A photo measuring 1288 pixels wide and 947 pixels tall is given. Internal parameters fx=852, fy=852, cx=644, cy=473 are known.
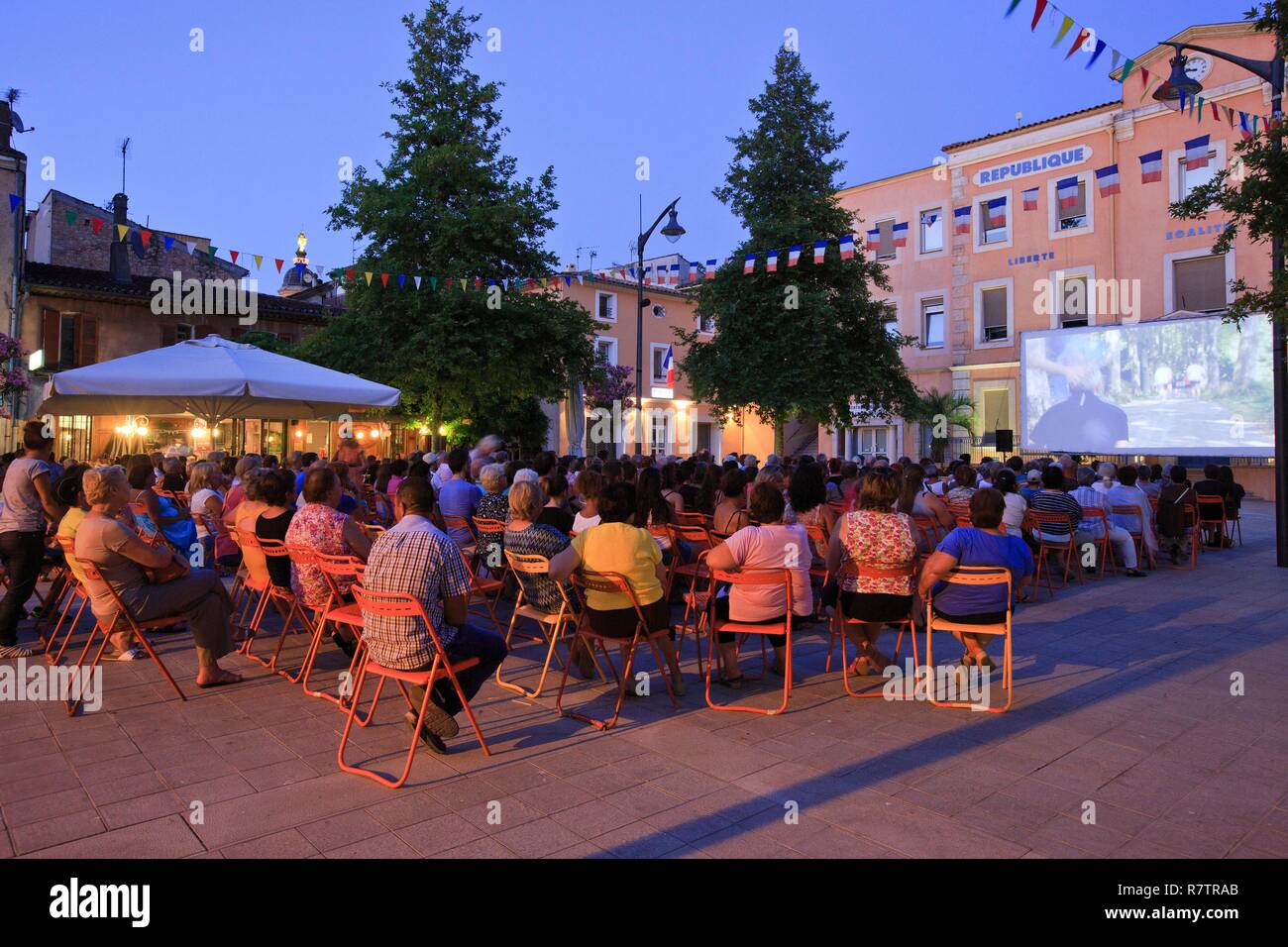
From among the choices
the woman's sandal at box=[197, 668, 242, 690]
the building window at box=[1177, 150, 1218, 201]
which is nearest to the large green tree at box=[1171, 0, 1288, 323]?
the woman's sandal at box=[197, 668, 242, 690]

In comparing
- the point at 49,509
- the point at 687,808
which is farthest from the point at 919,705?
the point at 49,509

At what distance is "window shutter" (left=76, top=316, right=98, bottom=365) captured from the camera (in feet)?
81.5

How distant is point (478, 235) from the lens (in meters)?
17.0

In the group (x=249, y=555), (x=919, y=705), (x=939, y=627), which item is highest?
(x=249, y=555)

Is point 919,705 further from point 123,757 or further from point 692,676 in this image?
point 123,757

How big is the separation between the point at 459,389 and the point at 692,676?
12.7 m

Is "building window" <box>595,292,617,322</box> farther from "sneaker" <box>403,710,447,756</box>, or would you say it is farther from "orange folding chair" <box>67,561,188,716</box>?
"sneaker" <box>403,710,447,756</box>

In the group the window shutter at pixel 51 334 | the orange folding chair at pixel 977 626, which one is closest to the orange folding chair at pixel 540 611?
the orange folding chair at pixel 977 626

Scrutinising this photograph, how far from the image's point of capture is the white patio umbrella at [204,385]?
853 cm

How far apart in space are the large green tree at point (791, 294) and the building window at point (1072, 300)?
8205 mm

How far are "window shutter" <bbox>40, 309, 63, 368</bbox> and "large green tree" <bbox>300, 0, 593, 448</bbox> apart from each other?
11087 millimetres

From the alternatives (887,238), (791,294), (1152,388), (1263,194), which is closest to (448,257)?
(791,294)

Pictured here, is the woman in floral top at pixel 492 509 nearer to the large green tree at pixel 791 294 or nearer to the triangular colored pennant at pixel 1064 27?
the triangular colored pennant at pixel 1064 27

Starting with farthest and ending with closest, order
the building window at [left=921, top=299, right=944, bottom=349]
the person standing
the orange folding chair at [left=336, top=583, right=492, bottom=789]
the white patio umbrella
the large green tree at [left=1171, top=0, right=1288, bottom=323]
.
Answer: the building window at [left=921, top=299, right=944, bottom=349], the white patio umbrella, the large green tree at [left=1171, top=0, right=1288, bottom=323], the person standing, the orange folding chair at [left=336, top=583, right=492, bottom=789]
